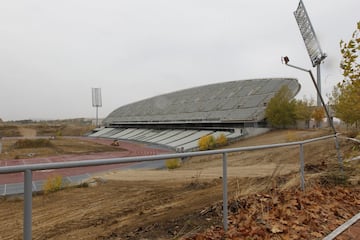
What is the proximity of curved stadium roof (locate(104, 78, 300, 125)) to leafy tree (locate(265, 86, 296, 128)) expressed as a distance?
2289mm

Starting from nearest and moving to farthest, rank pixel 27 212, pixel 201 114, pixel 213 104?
1. pixel 27 212
2. pixel 201 114
3. pixel 213 104

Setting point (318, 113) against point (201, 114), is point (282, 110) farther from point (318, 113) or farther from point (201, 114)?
point (201, 114)

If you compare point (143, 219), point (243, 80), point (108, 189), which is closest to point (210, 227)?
point (143, 219)

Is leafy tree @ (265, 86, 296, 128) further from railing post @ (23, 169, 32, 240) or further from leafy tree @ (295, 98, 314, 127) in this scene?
railing post @ (23, 169, 32, 240)

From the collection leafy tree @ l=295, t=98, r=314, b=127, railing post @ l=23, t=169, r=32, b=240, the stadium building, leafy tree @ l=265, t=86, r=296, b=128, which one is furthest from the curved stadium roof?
railing post @ l=23, t=169, r=32, b=240

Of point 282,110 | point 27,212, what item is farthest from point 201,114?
point 27,212

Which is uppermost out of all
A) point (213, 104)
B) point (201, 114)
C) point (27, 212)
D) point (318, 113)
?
point (213, 104)

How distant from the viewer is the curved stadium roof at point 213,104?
4844cm

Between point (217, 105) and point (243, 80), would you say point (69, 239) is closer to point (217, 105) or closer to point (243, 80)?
point (217, 105)

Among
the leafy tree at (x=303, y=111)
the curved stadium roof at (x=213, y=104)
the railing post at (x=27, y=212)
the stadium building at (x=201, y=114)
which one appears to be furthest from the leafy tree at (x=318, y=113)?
the railing post at (x=27, y=212)

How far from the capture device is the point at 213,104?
60219 mm

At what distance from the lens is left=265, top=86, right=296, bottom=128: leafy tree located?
1596 inches

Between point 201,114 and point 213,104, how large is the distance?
16.6 feet

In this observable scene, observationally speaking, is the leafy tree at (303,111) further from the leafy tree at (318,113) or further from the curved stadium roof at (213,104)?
the curved stadium roof at (213,104)
